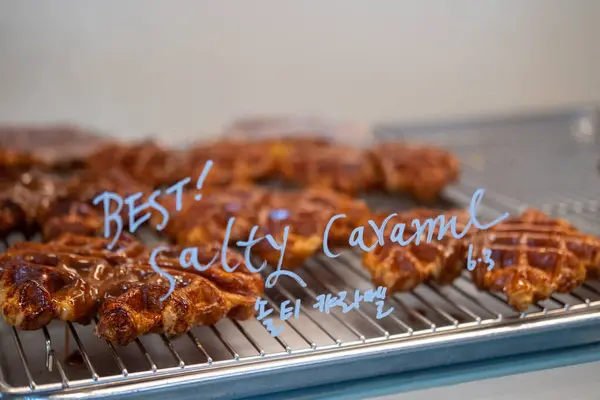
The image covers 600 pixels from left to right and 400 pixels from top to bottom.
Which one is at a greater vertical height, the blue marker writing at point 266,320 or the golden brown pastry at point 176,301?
the golden brown pastry at point 176,301

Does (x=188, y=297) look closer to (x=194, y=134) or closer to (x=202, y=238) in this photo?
(x=202, y=238)

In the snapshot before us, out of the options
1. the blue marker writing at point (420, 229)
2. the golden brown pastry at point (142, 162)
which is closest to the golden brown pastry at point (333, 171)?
the golden brown pastry at point (142, 162)

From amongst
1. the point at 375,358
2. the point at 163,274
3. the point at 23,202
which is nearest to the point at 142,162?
the point at 23,202

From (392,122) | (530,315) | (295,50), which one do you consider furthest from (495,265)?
(295,50)

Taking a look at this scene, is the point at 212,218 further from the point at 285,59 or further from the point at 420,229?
the point at 285,59

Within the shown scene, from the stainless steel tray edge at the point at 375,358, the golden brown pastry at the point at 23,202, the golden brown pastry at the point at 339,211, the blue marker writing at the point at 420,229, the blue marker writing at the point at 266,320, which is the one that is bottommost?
the stainless steel tray edge at the point at 375,358

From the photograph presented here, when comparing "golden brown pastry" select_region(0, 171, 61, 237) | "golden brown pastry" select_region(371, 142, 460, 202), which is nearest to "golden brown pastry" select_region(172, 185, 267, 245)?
"golden brown pastry" select_region(0, 171, 61, 237)

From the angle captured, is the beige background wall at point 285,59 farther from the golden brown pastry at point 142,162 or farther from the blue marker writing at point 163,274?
the blue marker writing at point 163,274

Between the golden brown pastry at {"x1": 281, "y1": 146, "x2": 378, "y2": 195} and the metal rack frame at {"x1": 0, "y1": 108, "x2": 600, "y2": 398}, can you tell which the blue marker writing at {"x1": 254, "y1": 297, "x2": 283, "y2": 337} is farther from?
the golden brown pastry at {"x1": 281, "y1": 146, "x2": 378, "y2": 195}
